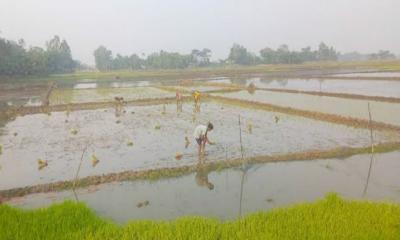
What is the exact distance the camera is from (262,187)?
7.91 metres

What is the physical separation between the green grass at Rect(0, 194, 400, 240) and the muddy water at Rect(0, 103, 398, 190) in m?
3.06

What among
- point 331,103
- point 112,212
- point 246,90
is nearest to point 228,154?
point 112,212

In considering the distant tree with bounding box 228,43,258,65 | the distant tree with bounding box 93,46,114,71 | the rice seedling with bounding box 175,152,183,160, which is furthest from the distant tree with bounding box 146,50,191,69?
the rice seedling with bounding box 175,152,183,160

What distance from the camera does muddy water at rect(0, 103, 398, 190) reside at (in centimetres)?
968

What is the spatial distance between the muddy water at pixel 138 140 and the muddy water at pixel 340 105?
2.01 m

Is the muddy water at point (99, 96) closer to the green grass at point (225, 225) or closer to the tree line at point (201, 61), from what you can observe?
the green grass at point (225, 225)

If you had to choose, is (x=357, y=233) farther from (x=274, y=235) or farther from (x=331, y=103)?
(x=331, y=103)

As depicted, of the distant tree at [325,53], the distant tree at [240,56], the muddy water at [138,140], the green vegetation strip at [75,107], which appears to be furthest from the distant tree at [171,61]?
the muddy water at [138,140]

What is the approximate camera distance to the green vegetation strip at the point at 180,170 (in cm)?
794

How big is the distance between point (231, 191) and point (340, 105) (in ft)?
41.2

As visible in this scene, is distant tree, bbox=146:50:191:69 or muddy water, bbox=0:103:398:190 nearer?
muddy water, bbox=0:103:398:190

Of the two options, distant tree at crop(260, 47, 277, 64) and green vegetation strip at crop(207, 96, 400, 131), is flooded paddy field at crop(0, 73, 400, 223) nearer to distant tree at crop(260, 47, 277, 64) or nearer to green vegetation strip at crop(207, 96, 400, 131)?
green vegetation strip at crop(207, 96, 400, 131)

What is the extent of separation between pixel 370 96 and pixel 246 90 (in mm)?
9525

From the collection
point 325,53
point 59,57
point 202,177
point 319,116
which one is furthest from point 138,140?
point 325,53
